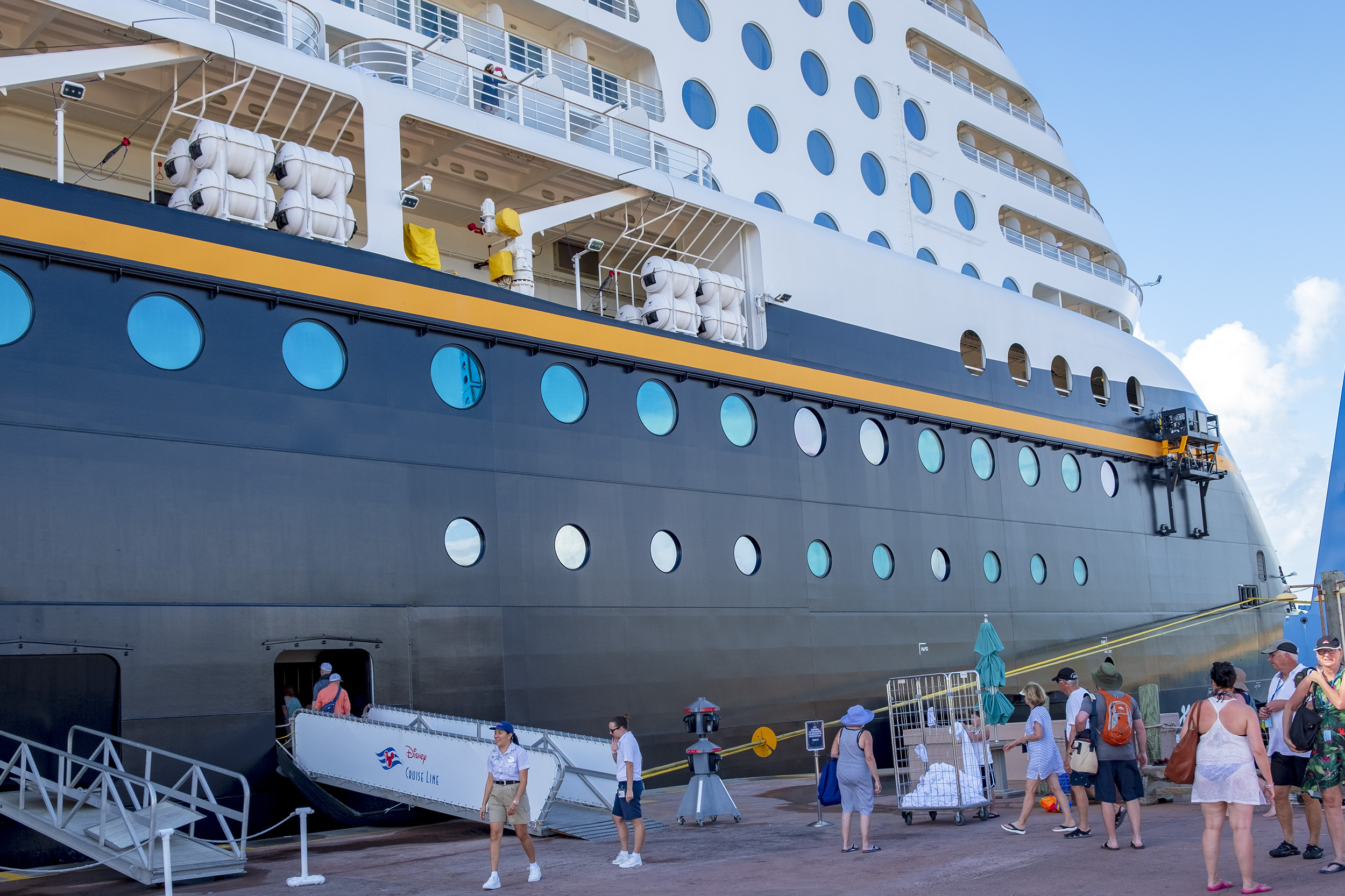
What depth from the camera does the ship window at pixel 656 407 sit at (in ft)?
46.1

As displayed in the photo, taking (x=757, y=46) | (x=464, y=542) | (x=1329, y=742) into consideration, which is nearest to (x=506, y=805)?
(x=464, y=542)

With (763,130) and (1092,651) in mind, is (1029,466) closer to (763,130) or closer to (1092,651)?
(1092,651)

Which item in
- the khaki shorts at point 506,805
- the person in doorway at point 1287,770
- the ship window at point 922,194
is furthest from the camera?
the ship window at point 922,194

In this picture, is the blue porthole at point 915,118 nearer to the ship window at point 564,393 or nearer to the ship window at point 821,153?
the ship window at point 821,153

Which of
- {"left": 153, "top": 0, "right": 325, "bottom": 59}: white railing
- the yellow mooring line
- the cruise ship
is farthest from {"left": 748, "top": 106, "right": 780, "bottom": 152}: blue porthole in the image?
the yellow mooring line

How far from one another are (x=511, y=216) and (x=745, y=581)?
5.22 meters

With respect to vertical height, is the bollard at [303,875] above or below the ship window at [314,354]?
below

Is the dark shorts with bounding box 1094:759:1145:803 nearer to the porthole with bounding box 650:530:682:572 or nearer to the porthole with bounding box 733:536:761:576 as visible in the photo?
the porthole with bounding box 650:530:682:572

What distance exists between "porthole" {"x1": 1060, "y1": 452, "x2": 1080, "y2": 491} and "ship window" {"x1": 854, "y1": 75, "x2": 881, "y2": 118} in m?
6.86

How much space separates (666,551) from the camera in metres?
13.9

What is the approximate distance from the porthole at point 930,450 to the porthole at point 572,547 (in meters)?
6.47

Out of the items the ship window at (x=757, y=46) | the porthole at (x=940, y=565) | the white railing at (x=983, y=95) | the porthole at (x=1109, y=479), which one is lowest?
the porthole at (x=940, y=565)

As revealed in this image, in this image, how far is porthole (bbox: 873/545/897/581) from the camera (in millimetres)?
16469

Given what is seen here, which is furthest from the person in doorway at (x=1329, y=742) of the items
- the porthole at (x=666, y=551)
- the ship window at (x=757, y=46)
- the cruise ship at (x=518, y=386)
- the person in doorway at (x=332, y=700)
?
the ship window at (x=757, y=46)
